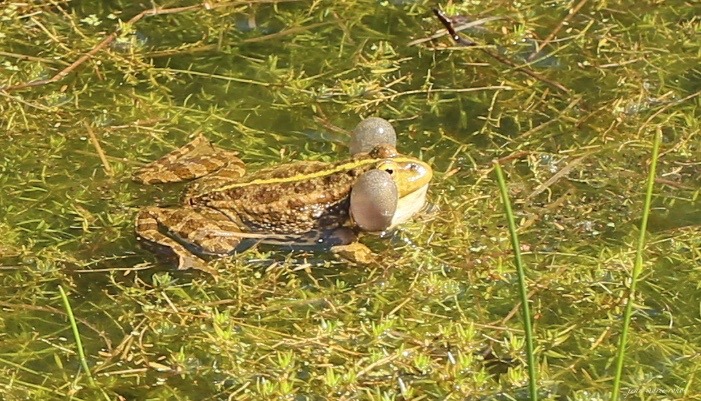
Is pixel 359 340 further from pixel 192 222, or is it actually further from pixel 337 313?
pixel 192 222

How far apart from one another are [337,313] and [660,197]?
139 cm

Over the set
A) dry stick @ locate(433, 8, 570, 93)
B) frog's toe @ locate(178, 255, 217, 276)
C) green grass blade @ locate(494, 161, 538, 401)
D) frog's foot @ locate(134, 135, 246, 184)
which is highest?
green grass blade @ locate(494, 161, 538, 401)

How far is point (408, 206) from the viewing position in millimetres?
4297

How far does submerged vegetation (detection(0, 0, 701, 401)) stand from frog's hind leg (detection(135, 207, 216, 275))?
5 centimetres

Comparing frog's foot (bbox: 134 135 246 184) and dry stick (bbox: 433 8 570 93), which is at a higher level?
dry stick (bbox: 433 8 570 93)

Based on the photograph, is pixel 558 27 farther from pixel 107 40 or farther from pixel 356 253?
pixel 107 40

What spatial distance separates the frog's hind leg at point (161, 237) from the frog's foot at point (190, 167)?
0.24m

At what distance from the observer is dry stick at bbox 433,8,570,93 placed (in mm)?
5041

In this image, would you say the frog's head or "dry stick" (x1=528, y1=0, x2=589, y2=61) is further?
"dry stick" (x1=528, y1=0, x2=589, y2=61)

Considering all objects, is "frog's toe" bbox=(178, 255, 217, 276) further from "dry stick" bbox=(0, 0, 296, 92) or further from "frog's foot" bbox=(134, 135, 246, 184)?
"dry stick" bbox=(0, 0, 296, 92)

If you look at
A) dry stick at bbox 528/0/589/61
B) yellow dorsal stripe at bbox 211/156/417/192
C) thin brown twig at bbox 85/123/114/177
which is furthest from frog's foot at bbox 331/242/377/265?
dry stick at bbox 528/0/589/61

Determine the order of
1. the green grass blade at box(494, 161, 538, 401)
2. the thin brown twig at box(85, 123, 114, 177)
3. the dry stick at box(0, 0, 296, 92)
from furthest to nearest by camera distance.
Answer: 1. the dry stick at box(0, 0, 296, 92)
2. the thin brown twig at box(85, 123, 114, 177)
3. the green grass blade at box(494, 161, 538, 401)

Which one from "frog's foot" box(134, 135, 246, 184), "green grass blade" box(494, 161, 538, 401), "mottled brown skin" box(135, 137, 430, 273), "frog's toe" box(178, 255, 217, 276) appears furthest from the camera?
"frog's foot" box(134, 135, 246, 184)

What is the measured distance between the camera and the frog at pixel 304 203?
4.17 meters
